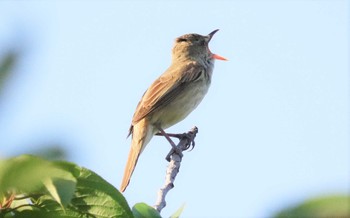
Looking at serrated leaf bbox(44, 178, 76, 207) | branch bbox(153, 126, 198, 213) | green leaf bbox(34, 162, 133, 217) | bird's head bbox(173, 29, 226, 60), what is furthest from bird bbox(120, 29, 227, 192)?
serrated leaf bbox(44, 178, 76, 207)

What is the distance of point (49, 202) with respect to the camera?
3.61 ft

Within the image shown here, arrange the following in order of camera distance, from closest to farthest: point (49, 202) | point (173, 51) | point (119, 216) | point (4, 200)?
1. point (49, 202)
2. point (4, 200)
3. point (119, 216)
4. point (173, 51)

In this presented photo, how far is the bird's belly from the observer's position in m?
9.00

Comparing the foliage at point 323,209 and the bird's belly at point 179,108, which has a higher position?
the bird's belly at point 179,108

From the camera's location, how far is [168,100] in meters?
9.05

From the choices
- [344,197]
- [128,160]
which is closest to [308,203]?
[344,197]

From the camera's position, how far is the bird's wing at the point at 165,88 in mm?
8922

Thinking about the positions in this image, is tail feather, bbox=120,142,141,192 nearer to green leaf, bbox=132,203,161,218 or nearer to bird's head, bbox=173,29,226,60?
bird's head, bbox=173,29,226,60

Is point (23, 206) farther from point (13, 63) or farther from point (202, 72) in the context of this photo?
point (202, 72)

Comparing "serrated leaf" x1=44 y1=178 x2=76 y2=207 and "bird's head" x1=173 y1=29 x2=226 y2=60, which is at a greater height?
"bird's head" x1=173 y1=29 x2=226 y2=60

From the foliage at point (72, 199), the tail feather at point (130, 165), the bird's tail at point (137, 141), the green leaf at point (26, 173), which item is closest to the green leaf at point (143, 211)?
the foliage at point (72, 199)

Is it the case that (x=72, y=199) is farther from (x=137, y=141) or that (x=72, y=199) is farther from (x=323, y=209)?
(x=137, y=141)

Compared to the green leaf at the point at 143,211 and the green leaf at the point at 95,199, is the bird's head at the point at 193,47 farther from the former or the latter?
the green leaf at the point at 95,199

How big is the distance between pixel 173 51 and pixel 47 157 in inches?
424
